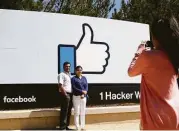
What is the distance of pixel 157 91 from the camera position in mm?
3061

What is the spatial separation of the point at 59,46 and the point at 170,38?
849 cm

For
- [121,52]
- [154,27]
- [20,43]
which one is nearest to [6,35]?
[20,43]

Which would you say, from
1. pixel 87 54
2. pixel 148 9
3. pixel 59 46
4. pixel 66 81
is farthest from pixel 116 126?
pixel 148 9

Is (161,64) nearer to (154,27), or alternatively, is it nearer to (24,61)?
(154,27)

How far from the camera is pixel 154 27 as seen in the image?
318 centimetres

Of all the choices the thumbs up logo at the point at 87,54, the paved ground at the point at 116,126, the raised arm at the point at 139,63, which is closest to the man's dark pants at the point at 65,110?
the paved ground at the point at 116,126

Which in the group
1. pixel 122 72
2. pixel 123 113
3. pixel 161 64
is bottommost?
pixel 123 113

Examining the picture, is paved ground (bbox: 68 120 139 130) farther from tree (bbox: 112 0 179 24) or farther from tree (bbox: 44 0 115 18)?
tree (bbox: 112 0 179 24)

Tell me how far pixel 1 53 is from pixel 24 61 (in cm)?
60

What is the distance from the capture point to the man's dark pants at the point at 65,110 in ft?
35.1

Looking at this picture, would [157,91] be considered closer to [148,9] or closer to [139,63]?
[139,63]

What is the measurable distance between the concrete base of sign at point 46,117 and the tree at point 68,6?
621 cm

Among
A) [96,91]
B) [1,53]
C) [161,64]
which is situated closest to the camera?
[161,64]

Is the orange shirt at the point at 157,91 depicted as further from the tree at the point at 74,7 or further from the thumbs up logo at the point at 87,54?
the tree at the point at 74,7
